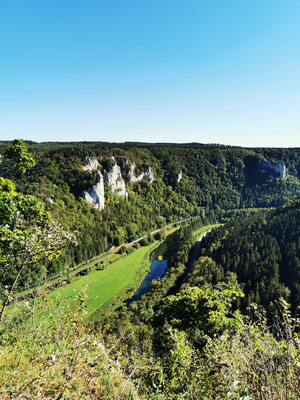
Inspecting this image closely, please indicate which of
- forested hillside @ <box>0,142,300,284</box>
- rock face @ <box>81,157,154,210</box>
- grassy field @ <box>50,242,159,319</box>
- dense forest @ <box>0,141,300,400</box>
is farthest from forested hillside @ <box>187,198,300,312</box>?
rock face @ <box>81,157,154,210</box>

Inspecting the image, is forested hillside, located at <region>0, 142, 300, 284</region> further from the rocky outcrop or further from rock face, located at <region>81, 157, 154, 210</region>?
the rocky outcrop

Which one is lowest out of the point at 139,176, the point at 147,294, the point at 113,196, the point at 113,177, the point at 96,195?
the point at 147,294

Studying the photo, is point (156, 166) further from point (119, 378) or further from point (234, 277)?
point (119, 378)

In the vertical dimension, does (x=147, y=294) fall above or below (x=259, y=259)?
below

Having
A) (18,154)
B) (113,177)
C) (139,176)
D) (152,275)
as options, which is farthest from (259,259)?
(139,176)

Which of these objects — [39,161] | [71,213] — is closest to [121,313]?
[71,213]

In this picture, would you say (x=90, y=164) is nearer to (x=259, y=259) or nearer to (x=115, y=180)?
(x=115, y=180)
